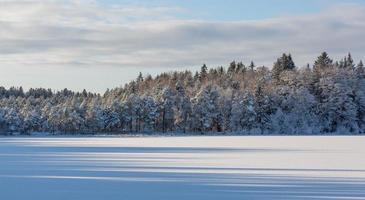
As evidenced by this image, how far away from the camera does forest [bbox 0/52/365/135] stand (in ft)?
299

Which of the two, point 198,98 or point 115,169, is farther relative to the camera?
point 198,98

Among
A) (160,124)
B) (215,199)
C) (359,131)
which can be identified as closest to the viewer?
(215,199)

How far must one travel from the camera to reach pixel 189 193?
45.1ft

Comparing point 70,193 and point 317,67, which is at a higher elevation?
point 317,67

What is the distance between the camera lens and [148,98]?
10362 centimetres

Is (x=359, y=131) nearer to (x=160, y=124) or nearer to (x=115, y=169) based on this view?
(x=160, y=124)

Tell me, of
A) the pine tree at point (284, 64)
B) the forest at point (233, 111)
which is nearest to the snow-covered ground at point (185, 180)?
the forest at point (233, 111)

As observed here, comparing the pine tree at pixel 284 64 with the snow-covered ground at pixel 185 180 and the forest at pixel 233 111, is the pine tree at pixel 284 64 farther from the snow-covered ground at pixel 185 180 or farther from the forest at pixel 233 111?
the snow-covered ground at pixel 185 180

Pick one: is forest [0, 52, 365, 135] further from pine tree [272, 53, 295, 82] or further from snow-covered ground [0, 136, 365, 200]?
snow-covered ground [0, 136, 365, 200]

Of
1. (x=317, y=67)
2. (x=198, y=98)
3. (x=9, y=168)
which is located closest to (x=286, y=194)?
(x=9, y=168)

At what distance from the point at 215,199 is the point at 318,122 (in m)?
83.4

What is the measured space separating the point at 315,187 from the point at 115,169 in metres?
8.38

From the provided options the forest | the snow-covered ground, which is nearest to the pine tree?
the forest

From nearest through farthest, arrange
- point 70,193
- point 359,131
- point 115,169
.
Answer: point 70,193
point 115,169
point 359,131
